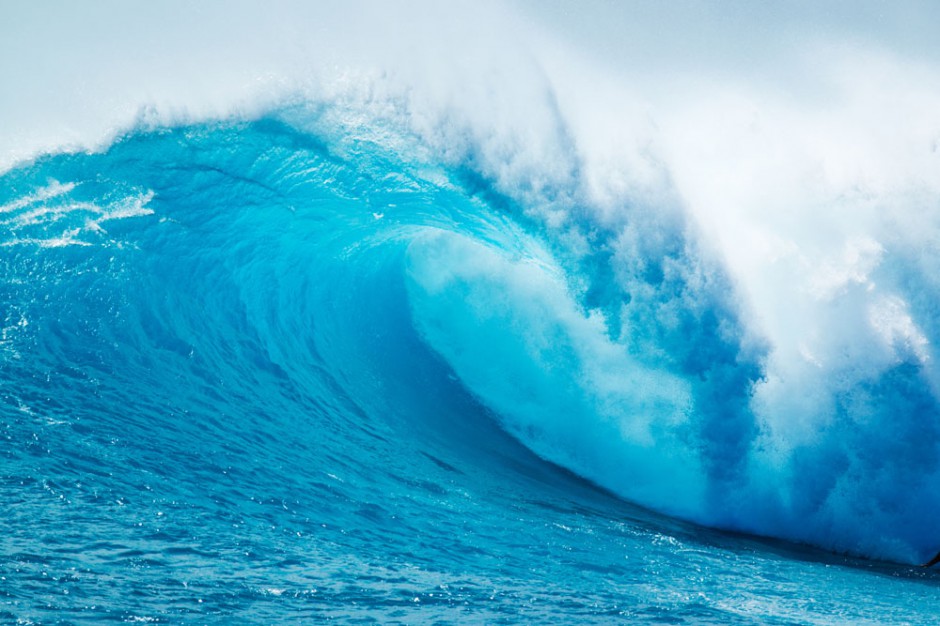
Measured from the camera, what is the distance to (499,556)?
5.22 meters

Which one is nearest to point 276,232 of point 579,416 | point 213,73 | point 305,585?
point 213,73

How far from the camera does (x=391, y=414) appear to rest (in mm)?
8133

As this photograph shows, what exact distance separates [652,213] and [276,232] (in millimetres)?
4447

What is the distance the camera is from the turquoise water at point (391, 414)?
4469mm

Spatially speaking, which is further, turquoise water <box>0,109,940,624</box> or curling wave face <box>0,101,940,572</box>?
curling wave face <box>0,101,940,572</box>

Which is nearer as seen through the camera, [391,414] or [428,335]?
[391,414]

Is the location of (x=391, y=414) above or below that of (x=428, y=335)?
below

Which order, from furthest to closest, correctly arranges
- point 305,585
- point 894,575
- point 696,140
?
point 696,140
point 894,575
point 305,585

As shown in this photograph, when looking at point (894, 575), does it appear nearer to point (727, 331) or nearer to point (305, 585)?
point (727, 331)

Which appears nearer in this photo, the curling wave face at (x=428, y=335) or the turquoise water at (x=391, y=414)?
the turquoise water at (x=391, y=414)

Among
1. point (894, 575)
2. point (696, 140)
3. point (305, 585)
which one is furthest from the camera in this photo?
point (696, 140)

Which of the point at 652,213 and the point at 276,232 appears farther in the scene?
the point at 276,232

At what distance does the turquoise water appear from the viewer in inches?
176

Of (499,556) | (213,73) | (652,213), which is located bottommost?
(499,556)
